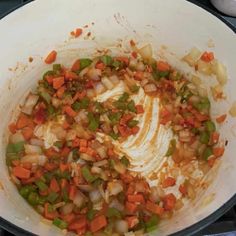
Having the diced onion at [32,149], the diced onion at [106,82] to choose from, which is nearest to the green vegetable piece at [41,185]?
the diced onion at [32,149]

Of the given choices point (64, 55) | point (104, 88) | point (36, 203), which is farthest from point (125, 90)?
point (36, 203)

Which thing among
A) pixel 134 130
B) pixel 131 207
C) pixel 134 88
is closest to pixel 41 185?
pixel 131 207

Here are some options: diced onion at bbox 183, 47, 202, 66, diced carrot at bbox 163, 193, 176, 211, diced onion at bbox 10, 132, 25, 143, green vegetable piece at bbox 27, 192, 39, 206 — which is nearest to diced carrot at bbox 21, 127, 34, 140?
diced onion at bbox 10, 132, 25, 143

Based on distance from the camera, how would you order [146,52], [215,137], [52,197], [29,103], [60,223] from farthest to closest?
[146,52] → [29,103] → [215,137] → [52,197] → [60,223]

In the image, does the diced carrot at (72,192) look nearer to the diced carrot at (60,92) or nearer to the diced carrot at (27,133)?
the diced carrot at (27,133)

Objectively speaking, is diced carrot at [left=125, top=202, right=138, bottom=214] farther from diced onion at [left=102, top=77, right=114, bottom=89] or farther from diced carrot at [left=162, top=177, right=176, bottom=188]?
diced onion at [left=102, top=77, right=114, bottom=89]

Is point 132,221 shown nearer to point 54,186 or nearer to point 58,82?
point 54,186

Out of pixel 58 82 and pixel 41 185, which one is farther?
pixel 58 82
